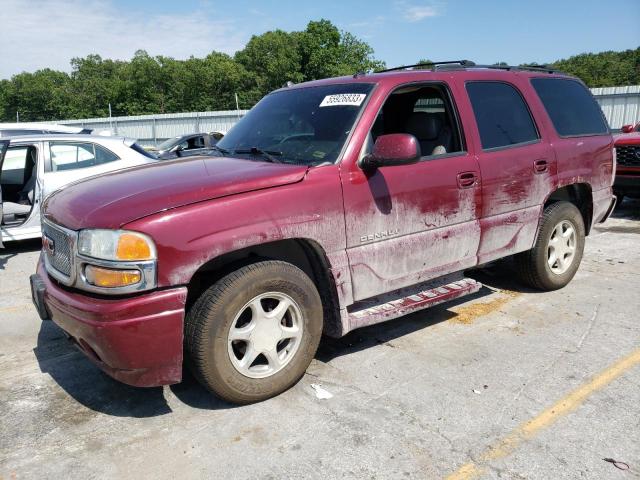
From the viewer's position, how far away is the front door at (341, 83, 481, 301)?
351cm

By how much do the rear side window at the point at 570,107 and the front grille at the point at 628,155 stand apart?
409 cm

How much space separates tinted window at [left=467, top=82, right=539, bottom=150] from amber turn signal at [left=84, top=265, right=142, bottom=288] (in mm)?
2808

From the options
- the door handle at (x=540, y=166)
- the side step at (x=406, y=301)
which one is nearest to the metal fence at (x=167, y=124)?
the door handle at (x=540, y=166)

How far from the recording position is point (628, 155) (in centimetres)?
905

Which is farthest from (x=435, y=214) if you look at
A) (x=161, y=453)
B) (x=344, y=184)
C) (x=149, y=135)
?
(x=149, y=135)

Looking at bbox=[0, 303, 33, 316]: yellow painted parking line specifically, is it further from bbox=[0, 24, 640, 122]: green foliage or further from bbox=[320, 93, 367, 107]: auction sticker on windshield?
bbox=[0, 24, 640, 122]: green foliage

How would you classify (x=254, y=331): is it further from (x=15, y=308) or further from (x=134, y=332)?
(x=15, y=308)

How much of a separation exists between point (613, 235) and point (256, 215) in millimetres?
6647

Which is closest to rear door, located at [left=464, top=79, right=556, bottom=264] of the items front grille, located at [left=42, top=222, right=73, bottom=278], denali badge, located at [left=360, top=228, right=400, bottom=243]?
denali badge, located at [left=360, top=228, right=400, bottom=243]

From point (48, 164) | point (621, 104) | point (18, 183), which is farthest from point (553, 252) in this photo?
point (621, 104)

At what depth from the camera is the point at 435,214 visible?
3875 mm

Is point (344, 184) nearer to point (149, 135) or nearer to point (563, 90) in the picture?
point (563, 90)

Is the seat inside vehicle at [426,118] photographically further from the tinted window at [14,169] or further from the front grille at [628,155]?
the tinted window at [14,169]

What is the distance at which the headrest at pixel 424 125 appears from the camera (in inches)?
171
